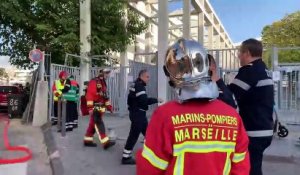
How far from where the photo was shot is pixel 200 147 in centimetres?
192

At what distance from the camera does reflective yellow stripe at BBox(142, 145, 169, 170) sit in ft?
6.23

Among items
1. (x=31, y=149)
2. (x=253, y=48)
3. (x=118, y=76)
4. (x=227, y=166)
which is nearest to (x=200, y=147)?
(x=227, y=166)

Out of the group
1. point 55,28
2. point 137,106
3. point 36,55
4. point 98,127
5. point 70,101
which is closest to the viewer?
point 137,106

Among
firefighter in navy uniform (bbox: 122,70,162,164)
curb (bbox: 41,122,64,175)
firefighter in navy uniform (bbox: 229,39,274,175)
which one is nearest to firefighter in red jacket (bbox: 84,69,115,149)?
curb (bbox: 41,122,64,175)

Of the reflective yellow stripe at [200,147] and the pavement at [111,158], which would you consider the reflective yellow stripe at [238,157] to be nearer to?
the reflective yellow stripe at [200,147]

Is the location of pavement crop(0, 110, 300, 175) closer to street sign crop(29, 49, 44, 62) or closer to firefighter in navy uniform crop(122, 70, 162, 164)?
firefighter in navy uniform crop(122, 70, 162, 164)

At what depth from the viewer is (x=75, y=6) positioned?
1684cm

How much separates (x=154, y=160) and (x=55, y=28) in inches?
611

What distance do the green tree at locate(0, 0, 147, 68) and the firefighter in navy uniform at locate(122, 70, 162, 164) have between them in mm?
9637

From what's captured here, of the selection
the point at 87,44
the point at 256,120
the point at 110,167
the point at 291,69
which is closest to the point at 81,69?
the point at 87,44

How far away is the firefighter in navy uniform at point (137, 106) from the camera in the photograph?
A: 6566 millimetres

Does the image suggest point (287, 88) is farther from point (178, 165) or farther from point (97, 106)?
point (178, 165)

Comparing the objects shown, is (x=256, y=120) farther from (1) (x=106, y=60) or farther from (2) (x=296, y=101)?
(1) (x=106, y=60)

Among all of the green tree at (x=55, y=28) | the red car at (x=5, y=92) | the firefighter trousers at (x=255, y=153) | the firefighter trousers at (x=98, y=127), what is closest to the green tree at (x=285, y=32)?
the green tree at (x=55, y=28)
